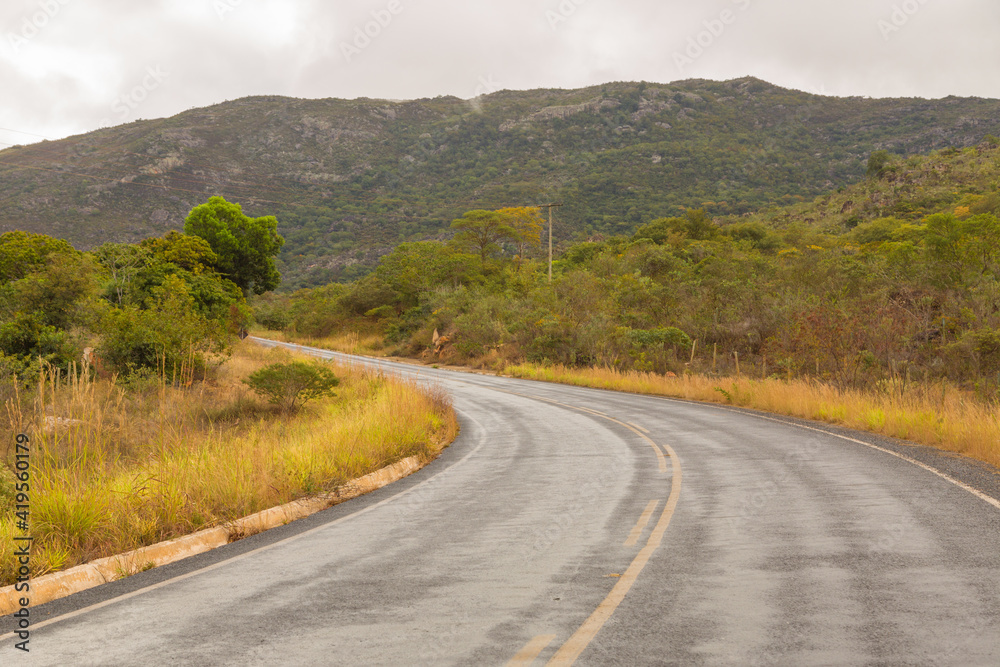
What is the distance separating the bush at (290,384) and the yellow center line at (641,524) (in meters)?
12.3

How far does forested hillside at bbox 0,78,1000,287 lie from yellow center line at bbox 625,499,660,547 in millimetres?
75013

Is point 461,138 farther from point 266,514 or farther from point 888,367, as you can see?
point 266,514

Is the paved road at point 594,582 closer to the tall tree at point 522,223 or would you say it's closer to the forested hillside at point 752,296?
the forested hillside at point 752,296

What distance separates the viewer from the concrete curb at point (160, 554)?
5.23 metres

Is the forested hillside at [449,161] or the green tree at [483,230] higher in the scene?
the forested hillside at [449,161]

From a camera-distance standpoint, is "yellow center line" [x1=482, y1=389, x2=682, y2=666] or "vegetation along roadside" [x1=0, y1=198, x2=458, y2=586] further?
"vegetation along roadside" [x1=0, y1=198, x2=458, y2=586]

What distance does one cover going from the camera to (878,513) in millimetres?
7238

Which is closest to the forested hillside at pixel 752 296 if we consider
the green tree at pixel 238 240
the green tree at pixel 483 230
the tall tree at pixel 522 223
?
the green tree at pixel 483 230

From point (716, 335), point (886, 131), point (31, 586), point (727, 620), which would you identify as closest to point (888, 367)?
point (716, 335)

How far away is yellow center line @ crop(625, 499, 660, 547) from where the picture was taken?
20.8 feet

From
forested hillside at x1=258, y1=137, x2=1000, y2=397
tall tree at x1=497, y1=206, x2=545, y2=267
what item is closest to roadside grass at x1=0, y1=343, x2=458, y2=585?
forested hillside at x1=258, y1=137, x2=1000, y2=397

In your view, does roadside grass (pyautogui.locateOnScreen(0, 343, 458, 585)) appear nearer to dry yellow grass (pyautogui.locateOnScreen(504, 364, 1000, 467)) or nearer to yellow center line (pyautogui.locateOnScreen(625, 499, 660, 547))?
yellow center line (pyautogui.locateOnScreen(625, 499, 660, 547))

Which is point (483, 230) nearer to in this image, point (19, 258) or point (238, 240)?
point (238, 240)

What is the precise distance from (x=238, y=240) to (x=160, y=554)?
46085mm
